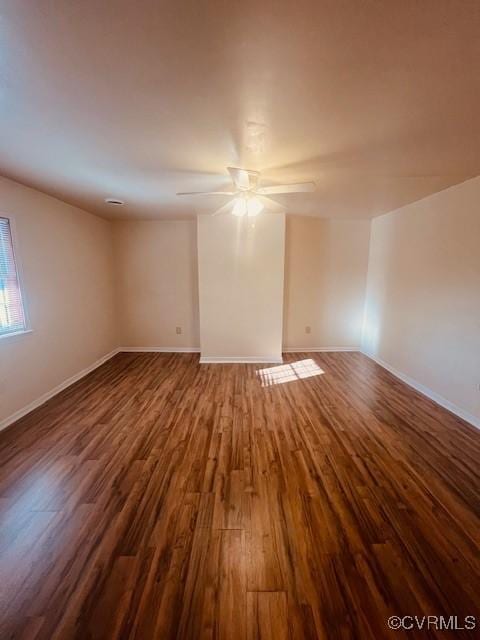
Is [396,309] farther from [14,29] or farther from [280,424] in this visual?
[14,29]

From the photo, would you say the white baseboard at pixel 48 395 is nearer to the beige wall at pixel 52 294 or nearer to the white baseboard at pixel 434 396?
the beige wall at pixel 52 294

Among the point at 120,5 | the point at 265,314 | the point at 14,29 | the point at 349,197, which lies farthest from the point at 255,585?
the point at 349,197

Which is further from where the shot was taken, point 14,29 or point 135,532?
point 135,532

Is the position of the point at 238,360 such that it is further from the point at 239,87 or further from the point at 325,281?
the point at 239,87

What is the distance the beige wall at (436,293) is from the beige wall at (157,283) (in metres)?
3.21

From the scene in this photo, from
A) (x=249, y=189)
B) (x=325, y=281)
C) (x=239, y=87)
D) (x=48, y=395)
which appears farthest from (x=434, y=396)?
(x=48, y=395)

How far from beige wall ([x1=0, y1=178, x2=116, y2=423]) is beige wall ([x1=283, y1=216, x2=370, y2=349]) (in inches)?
127

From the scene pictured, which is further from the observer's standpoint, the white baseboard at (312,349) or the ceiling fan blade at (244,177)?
the white baseboard at (312,349)

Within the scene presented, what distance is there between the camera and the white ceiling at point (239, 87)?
915mm

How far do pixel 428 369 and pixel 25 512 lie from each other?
13.0 feet

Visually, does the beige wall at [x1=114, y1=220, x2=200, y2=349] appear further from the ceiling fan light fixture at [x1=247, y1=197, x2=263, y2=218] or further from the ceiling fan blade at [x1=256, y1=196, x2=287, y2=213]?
the ceiling fan light fixture at [x1=247, y1=197, x2=263, y2=218]

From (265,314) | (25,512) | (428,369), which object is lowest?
(25,512)

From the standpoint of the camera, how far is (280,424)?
2518 millimetres

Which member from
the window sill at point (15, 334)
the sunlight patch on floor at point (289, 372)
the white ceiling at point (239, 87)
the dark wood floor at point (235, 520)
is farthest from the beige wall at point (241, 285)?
the window sill at point (15, 334)
